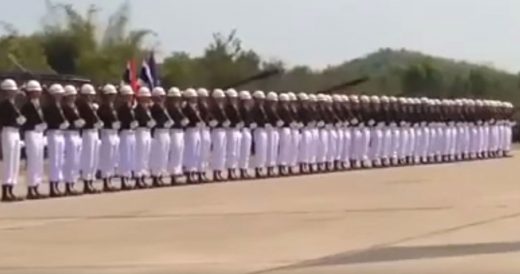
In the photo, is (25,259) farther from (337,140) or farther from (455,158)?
(455,158)

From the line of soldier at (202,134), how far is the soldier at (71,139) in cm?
1

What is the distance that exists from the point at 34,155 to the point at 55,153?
25.2 inches

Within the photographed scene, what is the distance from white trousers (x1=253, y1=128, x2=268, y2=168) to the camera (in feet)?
A: 93.6

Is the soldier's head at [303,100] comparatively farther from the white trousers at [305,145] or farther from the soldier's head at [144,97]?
the soldier's head at [144,97]

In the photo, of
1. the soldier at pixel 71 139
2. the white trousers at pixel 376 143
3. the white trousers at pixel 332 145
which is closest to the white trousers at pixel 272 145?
the white trousers at pixel 332 145

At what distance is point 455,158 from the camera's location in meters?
39.9

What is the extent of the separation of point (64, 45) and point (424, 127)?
27.7 m

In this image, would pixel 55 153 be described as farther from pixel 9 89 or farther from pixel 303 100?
pixel 303 100

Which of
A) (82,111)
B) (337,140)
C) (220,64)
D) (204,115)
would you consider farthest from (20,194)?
(220,64)

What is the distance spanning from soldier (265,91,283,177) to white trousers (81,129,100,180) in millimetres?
6455

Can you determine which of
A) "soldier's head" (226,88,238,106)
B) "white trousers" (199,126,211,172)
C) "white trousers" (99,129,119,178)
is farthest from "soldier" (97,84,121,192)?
"soldier's head" (226,88,238,106)

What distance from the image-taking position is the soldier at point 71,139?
2225 cm

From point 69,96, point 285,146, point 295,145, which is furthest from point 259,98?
point 69,96

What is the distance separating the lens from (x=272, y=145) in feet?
95.1
